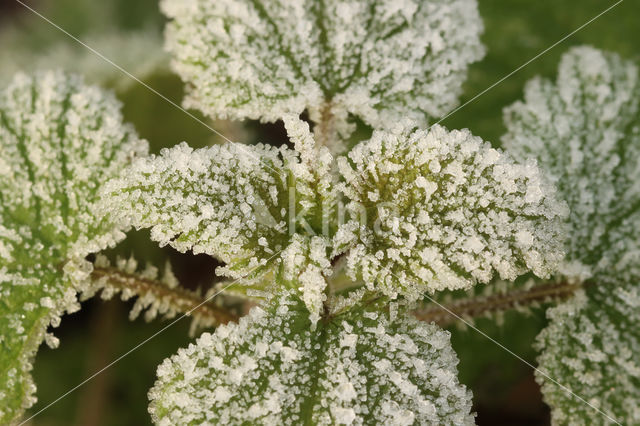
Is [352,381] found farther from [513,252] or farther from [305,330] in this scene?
[513,252]

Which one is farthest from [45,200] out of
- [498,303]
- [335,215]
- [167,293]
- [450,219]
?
[498,303]

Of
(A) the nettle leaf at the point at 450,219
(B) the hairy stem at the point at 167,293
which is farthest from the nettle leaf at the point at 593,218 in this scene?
(B) the hairy stem at the point at 167,293

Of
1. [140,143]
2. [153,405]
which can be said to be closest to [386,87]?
[140,143]

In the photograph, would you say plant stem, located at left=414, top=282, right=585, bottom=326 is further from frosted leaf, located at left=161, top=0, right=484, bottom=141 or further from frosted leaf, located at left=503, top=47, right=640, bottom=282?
frosted leaf, located at left=161, top=0, right=484, bottom=141

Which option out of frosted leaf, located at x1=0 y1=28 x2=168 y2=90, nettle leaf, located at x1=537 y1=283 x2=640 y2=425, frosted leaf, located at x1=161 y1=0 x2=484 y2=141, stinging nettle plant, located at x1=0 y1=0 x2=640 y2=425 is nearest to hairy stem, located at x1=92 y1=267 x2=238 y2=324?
stinging nettle plant, located at x1=0 y1=0 x2=640 y2=425

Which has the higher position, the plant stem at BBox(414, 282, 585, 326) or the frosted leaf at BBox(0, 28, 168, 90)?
the frosted leaf at BBox(0, 28, 168, 90)

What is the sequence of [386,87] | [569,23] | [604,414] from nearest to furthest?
[604,414]
[386,87]
[569,23]
